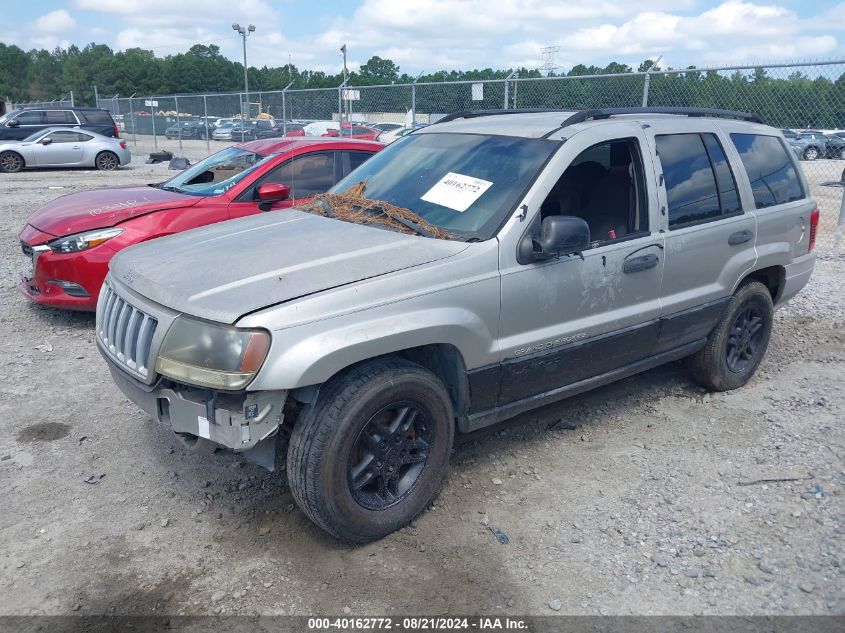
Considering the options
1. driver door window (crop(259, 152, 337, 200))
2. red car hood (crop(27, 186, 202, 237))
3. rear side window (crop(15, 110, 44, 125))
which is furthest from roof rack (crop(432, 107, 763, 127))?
rear side window (crop(15, 110, 44, 125))

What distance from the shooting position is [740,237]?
15.2ft

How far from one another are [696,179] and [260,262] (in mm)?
2797

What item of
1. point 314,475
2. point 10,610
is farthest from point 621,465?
point 10,610

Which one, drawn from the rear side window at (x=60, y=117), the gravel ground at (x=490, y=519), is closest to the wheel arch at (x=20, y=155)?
the rear side window at (x=60, y=117)

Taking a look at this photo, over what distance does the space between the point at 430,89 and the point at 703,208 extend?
1206cm

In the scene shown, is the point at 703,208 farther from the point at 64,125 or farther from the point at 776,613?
the point at 64,125

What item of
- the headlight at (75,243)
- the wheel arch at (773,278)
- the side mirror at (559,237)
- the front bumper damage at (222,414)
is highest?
the side mirror at (559,237)

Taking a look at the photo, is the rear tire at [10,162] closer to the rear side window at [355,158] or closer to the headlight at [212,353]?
the rear side window at [355,158]

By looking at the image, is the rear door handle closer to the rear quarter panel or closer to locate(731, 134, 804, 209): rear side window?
the rear quarter panel

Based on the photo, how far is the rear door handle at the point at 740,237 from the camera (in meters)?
4.58

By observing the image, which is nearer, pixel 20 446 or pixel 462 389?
pixel 462 389

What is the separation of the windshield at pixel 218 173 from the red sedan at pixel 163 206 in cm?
1

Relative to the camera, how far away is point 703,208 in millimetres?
4457

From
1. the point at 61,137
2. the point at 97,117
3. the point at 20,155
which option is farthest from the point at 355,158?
the point at 97,117
